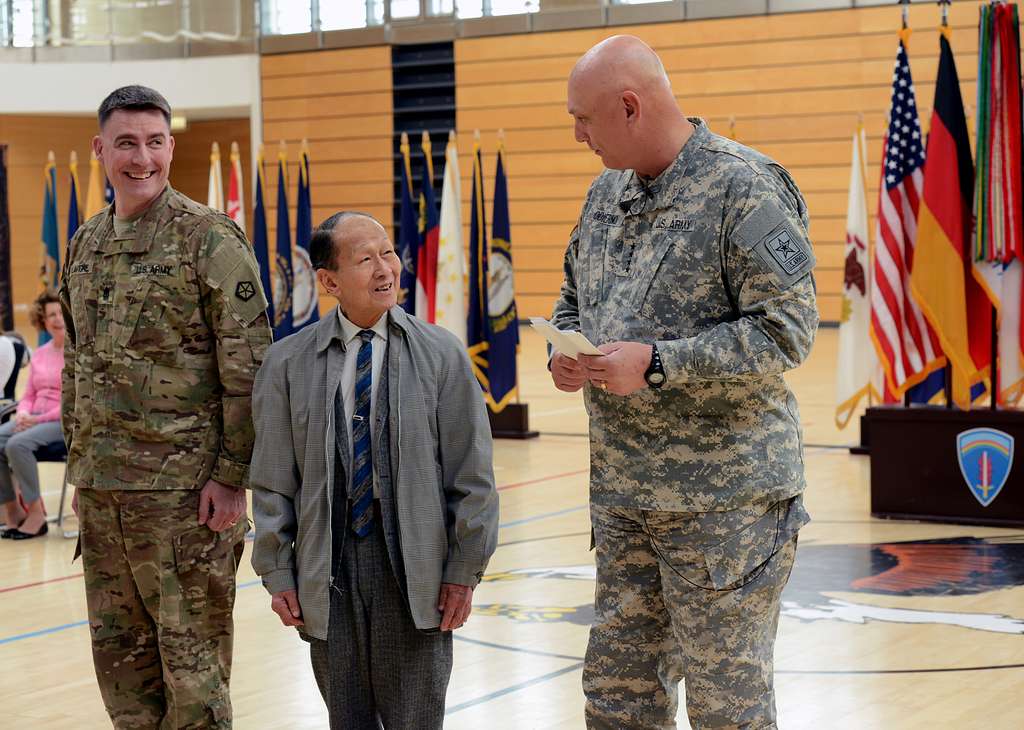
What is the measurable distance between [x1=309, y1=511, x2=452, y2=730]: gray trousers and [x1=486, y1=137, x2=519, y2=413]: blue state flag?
25.4ft

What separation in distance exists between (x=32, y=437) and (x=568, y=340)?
216 inches

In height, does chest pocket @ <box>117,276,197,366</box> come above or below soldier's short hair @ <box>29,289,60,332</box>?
above

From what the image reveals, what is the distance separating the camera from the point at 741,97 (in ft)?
60.2

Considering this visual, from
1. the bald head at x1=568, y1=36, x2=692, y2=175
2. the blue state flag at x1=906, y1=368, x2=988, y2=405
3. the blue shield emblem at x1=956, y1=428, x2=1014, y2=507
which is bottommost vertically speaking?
the blue shield emblem at x1=956, y1=428, x2=1014, y2=507

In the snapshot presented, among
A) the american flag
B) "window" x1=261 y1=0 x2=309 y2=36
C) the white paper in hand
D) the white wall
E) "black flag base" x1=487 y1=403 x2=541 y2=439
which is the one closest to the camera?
the white paper in hand

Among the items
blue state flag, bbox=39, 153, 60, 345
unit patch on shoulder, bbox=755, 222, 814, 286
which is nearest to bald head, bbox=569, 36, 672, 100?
unit patch on shoulder, bbox=755, 222, 814, 286

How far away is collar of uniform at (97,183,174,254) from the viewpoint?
9.99 feet

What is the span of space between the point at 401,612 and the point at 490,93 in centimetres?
1804

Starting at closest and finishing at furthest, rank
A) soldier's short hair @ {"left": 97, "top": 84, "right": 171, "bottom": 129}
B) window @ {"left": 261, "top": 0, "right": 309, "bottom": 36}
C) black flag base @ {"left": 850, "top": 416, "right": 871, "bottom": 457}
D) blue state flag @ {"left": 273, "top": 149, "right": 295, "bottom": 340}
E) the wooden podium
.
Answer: soldier's short hair @ {"left": 97, "top": 84, "right": 171, "bottom": 129} < the wooden podium < black flag base @ {"left": 850, "top": 416, "right": 871, "bottom": 457} < blue state flag @ {"left": 273, "top": 149, "right": 295, "bottom": 340} < window @ {"left": 261, "top": 0, "right": 309, "bottom": 36}

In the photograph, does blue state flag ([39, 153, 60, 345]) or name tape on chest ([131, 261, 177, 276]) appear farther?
blue state flag ([39, 153, 60, 345])

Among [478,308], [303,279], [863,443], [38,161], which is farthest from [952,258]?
[38,161]

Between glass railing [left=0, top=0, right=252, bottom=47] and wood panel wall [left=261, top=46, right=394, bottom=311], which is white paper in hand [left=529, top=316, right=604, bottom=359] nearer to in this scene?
wood panel wall [left=261, top=46, right=394, bottom=311]

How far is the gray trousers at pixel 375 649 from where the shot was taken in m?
2.65

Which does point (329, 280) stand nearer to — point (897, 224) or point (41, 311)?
point (41, 311)
